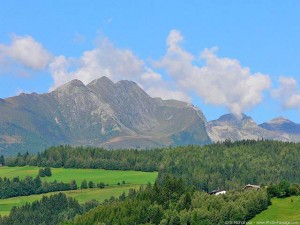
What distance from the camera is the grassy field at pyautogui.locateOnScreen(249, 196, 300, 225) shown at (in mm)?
159337

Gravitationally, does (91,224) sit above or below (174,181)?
below

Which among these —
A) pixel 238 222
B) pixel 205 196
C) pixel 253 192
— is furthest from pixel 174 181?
pixel 238 222

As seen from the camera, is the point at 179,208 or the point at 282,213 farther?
the point at 179,208

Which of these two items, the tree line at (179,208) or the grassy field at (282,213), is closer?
A: the grassy field at (282,213)

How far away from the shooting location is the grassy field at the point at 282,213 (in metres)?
159

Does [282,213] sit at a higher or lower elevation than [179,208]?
lower

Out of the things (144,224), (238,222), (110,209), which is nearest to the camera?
(238,222)

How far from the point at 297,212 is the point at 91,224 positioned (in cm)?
5502

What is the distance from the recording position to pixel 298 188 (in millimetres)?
194250

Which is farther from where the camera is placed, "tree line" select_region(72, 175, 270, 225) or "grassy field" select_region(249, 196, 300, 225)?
"tree line" select_region(72, 175, 270, 225)

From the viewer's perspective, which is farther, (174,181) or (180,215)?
(174,181)

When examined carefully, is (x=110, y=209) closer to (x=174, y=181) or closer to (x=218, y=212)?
(x=174, y=181)

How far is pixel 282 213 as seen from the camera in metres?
170

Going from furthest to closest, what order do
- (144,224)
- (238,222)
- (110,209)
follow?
(110,209)
(144,224)
(238,222)
